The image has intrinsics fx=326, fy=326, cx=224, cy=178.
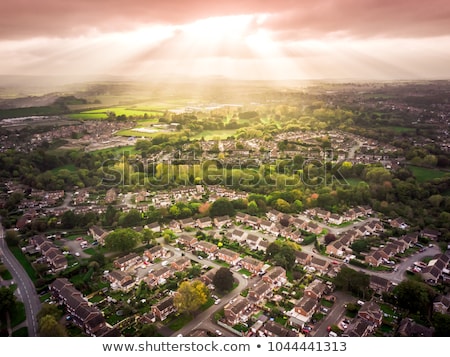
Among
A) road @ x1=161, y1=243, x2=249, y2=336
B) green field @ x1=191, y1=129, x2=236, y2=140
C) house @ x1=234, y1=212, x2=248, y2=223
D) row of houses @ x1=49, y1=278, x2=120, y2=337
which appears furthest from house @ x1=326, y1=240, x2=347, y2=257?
green field @ x1=191, y1=129, x2=236, y2=140

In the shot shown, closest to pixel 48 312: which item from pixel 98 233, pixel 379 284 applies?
pixel 98 233

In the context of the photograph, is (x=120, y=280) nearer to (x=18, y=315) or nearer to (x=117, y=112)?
(x=18, y=315)

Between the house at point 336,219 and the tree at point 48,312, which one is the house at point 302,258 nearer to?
the house at point 336,219

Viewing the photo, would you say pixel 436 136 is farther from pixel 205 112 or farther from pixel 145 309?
pixel 145 309

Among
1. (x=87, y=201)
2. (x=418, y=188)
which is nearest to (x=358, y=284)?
(x=418, y=188)

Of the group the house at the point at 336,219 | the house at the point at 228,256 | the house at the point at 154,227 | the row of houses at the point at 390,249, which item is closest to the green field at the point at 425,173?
the row of houses at the point at 390,249

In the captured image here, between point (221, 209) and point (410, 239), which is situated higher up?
point (221, 209)
